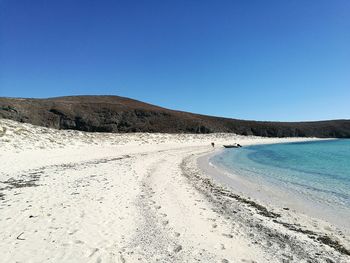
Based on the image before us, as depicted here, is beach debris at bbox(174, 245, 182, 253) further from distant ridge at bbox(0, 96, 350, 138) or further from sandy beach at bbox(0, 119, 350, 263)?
distant ridge at bbox(0, 96, 350, 138)

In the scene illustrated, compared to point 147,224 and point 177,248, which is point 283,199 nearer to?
point 147,224

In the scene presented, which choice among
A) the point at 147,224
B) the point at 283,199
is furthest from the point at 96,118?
the point at 147,224

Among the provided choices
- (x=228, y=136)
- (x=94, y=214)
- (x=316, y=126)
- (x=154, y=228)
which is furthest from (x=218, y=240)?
(x=316, y=126)

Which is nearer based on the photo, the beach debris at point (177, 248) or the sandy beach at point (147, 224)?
the sandy beach at point (147, 224)

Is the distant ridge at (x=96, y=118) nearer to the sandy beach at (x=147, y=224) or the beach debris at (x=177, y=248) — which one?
the sandy beach at (x=147, y=224)

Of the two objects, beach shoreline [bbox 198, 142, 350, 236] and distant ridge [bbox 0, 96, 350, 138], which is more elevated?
distant ridge [bbox 0, 96, 350, 138]

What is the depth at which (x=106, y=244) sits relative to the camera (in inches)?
236

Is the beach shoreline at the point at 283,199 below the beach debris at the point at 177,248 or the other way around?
below

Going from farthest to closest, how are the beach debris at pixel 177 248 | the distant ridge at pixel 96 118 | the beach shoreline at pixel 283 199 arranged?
the distant ridge at pixel 96 118
the beach shoreline at pixel 283 199
the beach debris at pixel 177 248

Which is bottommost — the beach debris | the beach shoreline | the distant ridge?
the beach shoreline

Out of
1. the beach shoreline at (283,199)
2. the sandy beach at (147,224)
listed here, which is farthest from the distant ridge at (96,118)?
the beach shoreline at (283,199)

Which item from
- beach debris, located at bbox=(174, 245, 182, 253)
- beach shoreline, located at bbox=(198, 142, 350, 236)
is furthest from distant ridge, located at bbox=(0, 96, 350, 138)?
beach debris, located at bbox=(174, 245, 182, 253)

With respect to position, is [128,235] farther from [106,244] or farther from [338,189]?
[338,189]

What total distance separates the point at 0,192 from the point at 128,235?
6.50 metres
